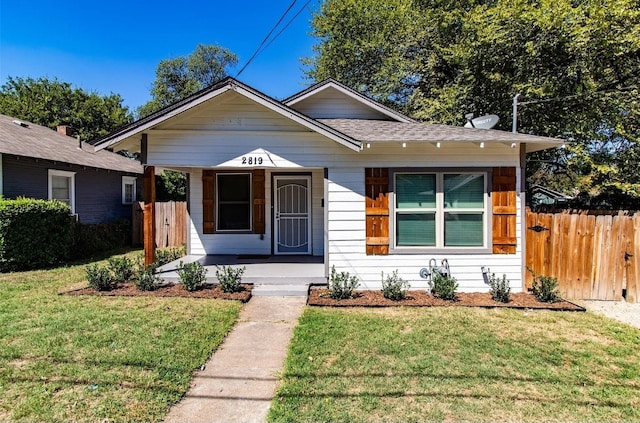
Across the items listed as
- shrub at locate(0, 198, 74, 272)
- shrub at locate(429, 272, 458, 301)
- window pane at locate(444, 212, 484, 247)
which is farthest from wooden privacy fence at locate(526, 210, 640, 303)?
shrub at locate(0, 198, 74, 272)

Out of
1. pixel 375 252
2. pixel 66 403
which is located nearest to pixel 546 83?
pixel 375 252

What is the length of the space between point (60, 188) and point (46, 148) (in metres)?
1.42

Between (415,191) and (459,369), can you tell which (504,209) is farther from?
(459,369)

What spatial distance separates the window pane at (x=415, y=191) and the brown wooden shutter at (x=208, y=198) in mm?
5092

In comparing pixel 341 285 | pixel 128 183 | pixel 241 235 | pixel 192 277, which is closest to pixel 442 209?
pixel 341 285

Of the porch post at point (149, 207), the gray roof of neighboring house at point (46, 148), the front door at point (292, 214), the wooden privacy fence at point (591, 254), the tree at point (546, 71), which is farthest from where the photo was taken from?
the tree at point (546, 71)

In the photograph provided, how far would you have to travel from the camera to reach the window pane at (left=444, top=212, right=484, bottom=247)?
22.5 ft

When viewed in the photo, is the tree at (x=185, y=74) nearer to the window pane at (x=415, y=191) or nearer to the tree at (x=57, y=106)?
the tree at (x=57, y=106)

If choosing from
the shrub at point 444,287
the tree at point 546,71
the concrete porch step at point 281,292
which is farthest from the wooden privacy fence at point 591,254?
the tree at point 546,71

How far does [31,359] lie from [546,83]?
1649 cm

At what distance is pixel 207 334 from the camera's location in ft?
15.1

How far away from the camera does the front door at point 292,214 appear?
9391 millimetres

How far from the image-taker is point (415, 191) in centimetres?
686

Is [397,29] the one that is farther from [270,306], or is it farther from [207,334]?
[207,334]
